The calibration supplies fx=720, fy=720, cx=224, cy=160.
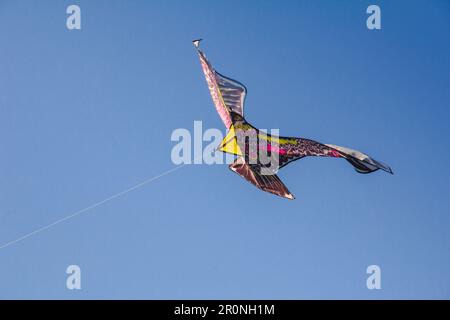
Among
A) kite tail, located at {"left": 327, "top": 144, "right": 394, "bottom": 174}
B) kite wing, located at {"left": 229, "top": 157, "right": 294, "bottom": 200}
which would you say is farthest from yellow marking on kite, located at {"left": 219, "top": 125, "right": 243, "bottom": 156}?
kite tail, located at {"left": 327, "top": 144, "right": 394, "bottom": 174}

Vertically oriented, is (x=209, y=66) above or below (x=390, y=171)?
above

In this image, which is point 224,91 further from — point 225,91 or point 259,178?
point 259,178

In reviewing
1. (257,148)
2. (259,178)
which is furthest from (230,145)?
(259,178)

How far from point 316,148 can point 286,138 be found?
501 mm

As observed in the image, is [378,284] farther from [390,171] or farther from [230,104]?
[230,104]

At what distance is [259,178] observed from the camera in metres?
11.7

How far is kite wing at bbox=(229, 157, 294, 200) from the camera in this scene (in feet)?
37.4

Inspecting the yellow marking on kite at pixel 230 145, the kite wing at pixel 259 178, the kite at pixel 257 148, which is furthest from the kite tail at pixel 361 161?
the yellow marking on kite at pixel 230 145

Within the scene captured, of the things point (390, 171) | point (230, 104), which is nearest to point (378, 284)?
point (390, 171)

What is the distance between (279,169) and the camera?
11734 millimetres
